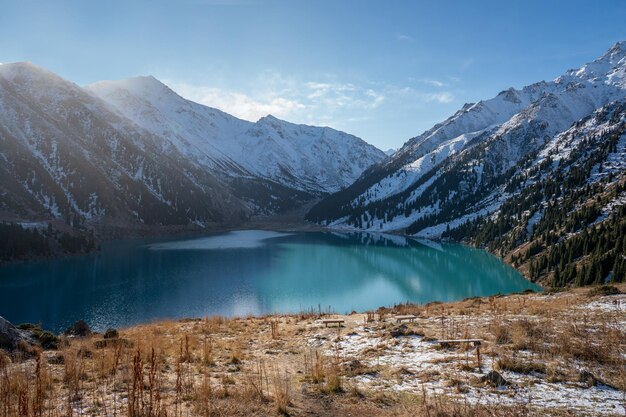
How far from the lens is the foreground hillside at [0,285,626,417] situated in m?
8.12

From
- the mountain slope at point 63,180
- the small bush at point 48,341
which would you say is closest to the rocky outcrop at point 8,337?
the small bush at point 48,341

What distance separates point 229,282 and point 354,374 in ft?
215

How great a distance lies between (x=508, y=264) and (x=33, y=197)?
158m

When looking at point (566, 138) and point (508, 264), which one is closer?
point (508, 264)

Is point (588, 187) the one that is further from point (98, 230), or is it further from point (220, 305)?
point (98, 230)

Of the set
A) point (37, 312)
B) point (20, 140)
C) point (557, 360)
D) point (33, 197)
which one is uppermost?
point (20, 140)

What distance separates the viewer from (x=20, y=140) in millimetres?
169250

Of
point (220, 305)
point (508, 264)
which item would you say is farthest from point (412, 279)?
point (220, 305)

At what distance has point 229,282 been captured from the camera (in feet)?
241

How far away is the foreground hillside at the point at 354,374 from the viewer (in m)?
8.12

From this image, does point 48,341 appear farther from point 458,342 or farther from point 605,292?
point 605,292

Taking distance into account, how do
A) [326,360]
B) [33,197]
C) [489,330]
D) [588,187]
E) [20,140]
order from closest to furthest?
1. [326,360]
2. [489,330]
3. [588,187]
4. [33,197]
5. [20,140]

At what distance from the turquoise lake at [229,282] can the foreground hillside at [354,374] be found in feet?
86.3

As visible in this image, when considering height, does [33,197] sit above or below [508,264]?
above
